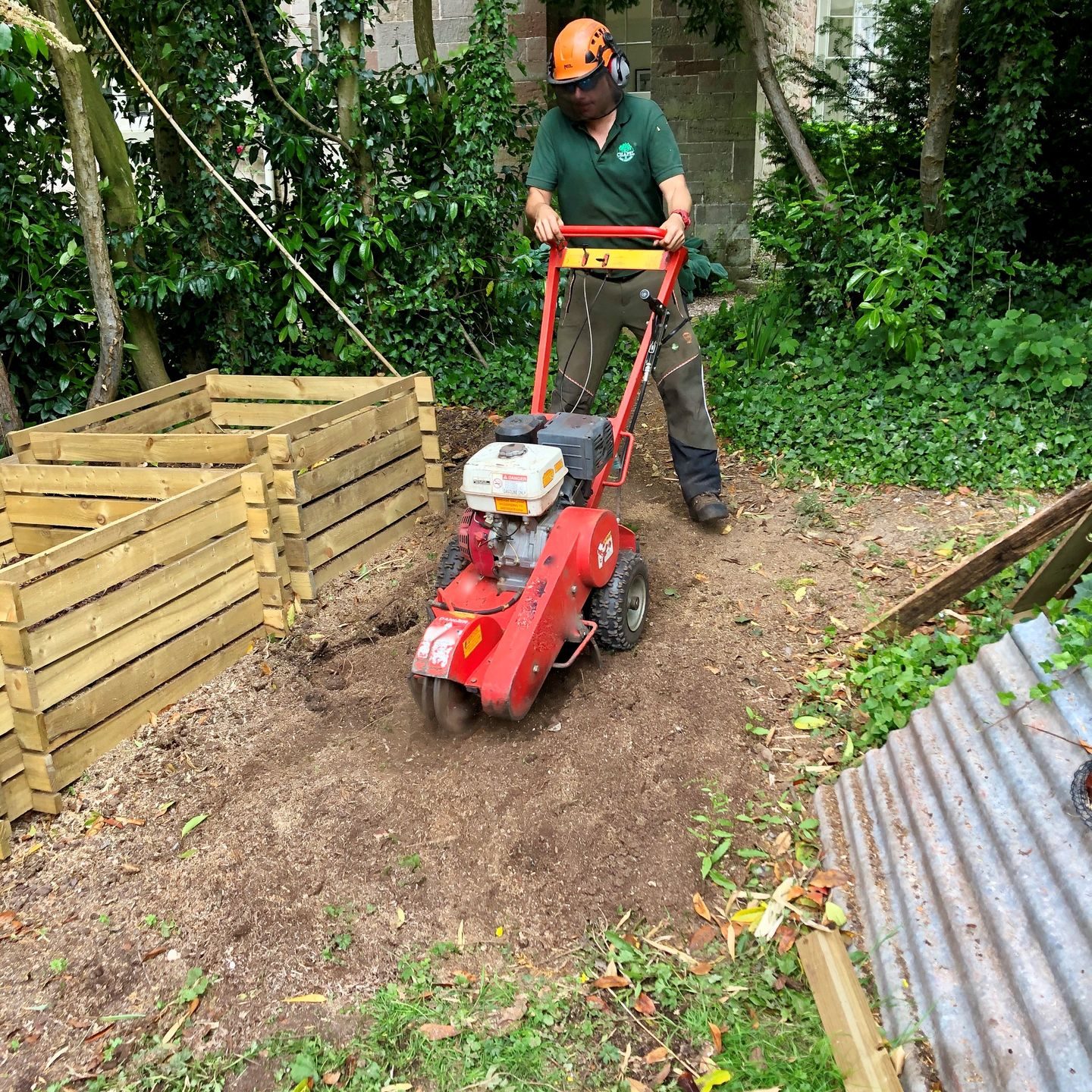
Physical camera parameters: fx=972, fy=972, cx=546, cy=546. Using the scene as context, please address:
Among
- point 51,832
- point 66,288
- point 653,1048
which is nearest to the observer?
point 653,1048

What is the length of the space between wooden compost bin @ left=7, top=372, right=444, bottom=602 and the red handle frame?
3.68 feet

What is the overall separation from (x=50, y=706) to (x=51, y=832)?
0.42 meters

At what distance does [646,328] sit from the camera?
14.4 ft

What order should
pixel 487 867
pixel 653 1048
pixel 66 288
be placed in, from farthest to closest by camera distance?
pixel 66 288, pixel 487 867, pixel 653 1048

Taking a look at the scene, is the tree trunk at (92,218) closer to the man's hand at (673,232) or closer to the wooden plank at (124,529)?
the wooden plank at (124,529)

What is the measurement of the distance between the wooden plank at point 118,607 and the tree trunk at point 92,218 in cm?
219

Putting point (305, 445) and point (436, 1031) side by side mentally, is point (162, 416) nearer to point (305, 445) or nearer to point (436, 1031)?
point (305, 445)

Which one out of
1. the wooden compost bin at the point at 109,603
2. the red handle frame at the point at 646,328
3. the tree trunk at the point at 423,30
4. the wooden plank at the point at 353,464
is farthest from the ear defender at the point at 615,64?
the tree trunk at the point at 423,30

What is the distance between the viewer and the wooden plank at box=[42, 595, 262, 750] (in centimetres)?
340

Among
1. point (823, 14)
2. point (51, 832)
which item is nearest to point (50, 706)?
point (51, 832)

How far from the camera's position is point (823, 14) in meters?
13.7

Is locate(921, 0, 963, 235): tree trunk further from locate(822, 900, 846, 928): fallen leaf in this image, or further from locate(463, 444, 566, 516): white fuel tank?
locate(822, 900, 846, 928): fallen leaf

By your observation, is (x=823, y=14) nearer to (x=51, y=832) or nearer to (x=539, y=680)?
(x=539, y=680)

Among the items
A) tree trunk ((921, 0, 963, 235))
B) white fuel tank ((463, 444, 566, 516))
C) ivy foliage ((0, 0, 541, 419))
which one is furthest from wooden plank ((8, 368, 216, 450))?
tree trunk ((921, 0, 963, 235))
